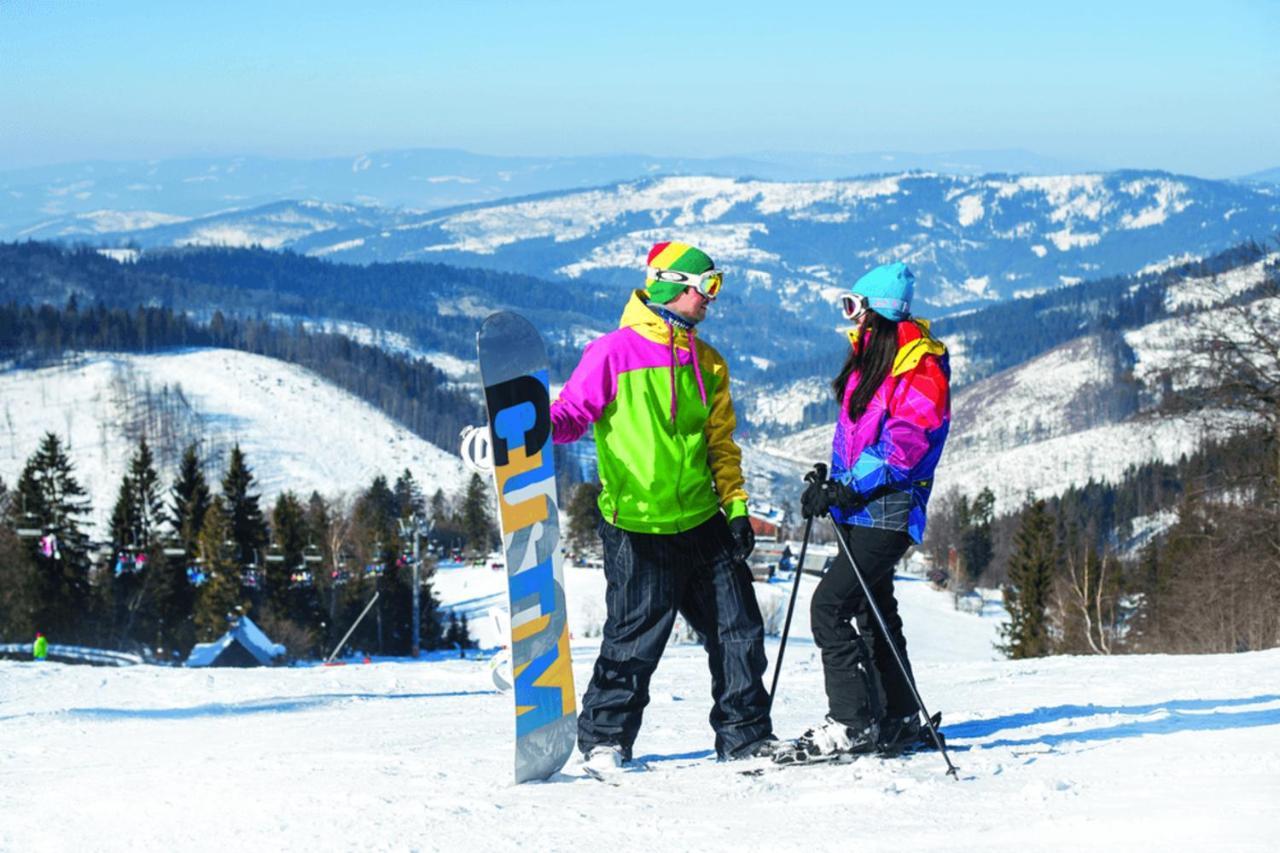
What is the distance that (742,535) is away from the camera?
18.7 feet

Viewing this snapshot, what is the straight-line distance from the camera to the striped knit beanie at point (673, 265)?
580 centimetres

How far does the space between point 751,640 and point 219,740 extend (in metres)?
3.57

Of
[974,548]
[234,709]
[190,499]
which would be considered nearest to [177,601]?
[190,499]

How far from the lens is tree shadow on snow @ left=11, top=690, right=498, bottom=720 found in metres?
9.08

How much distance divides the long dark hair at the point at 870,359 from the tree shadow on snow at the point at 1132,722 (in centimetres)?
185

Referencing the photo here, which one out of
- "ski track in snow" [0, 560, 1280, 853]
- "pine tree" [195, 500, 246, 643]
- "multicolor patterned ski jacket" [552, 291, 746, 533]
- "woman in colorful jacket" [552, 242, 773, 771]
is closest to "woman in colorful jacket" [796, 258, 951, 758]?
"ski track in snow" [0, 560, 1280, 853]

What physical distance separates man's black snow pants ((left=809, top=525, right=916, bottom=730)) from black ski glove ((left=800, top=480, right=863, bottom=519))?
19cm

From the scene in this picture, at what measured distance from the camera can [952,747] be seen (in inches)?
245

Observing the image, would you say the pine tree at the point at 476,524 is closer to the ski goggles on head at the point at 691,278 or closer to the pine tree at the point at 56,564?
the pine tree at the point at 56,564

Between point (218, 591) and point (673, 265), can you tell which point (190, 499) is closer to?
point (218, 591)

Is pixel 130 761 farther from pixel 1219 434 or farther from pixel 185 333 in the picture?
pixel 185 333

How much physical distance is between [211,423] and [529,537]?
141m

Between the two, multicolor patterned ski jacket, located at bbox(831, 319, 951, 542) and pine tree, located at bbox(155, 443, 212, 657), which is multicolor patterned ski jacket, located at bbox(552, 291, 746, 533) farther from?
pine tree, located at bbox(155, 443, 212, 657)

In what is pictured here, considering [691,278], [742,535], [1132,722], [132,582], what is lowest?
[132,582]
